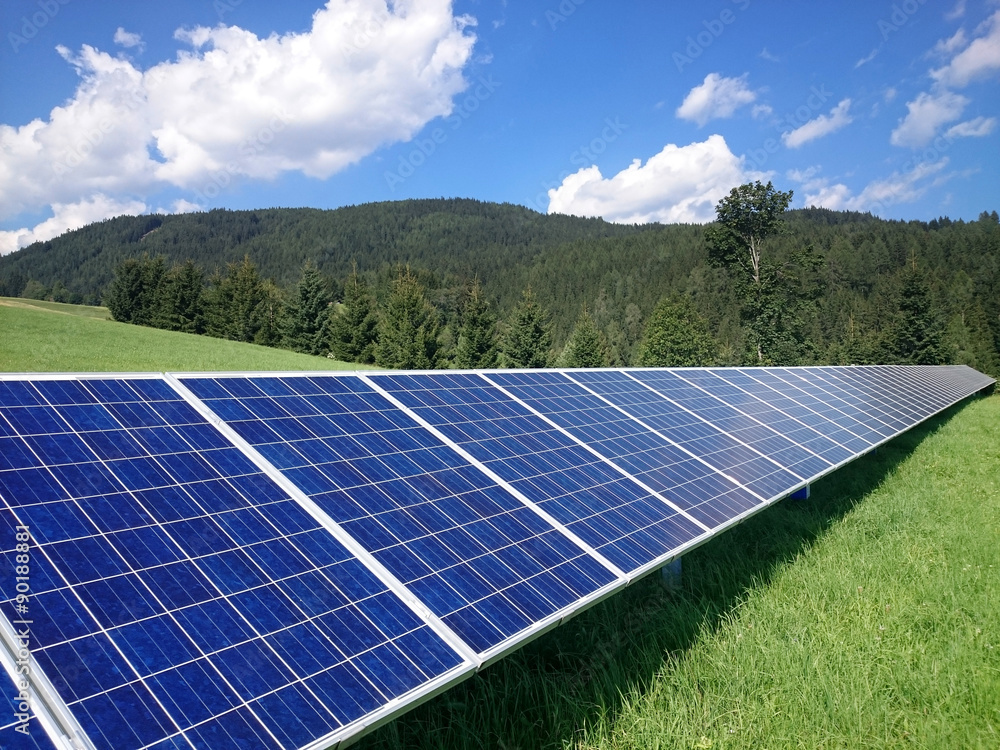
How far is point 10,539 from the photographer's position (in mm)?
3338

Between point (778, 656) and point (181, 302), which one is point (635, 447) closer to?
point (778, 656)

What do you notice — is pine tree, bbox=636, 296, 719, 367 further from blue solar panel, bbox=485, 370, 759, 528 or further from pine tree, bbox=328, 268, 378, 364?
blue solar panel, bbox=485, 370, 759, 528

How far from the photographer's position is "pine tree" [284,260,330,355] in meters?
70.6

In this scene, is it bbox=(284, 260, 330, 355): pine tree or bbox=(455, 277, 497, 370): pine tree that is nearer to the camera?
bbox=(455, 277, 497, 370): pine tree

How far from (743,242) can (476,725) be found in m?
53.8

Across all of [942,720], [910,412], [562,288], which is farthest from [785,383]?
[562,288]

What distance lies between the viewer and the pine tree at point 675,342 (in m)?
83.2

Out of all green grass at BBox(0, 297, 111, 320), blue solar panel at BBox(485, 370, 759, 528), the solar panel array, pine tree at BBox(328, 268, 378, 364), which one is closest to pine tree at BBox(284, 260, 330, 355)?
pine tree at BBox(328, 268, 378, 364)

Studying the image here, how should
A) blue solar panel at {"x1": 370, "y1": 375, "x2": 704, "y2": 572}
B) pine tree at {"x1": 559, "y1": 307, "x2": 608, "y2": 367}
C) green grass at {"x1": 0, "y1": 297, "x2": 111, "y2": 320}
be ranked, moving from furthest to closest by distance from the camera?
green grass at {"x1": 0, "y1": 297, "x2": 111, "y2": 320} < pine tree at {"x1": 559, "y1": 307, "x2": 608, "y2": 367} < blue solar panel at {"x1": 370, "y1": 375, "x2": 704, "y2": 572}

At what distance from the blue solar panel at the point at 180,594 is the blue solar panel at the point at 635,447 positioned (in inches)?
171

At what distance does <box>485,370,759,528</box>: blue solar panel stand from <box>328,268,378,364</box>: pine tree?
185 feet

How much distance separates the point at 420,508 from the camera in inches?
207

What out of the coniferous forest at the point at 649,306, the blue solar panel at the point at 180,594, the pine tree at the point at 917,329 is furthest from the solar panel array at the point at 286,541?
the pine tree at the point at 917,329

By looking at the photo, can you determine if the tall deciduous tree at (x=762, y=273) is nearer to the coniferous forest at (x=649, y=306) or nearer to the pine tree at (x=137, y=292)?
the coniferous forest at (x=649, y=306)
